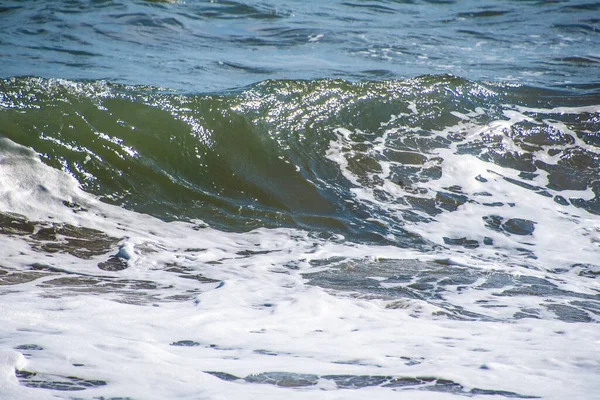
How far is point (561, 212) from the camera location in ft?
20.6

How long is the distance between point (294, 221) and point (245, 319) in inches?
89.7

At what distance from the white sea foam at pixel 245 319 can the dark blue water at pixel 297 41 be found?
152 inches

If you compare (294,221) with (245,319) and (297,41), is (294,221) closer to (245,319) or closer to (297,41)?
(245,319)

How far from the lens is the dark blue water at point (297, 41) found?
31.8 ft

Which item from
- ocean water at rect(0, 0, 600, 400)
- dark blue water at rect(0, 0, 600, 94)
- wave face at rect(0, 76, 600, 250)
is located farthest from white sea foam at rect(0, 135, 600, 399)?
dark blue water at rect(0, 0, 600, 94)

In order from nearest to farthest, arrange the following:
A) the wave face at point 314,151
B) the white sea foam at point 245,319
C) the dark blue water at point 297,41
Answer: the white sea foam at point 245,319, the wave face at point 314,151, the dark blue water at point 297,41

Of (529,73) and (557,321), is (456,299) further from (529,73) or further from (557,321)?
(529,73)

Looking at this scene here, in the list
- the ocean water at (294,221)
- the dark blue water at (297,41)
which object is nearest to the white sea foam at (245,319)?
the ocean water at (294,221)

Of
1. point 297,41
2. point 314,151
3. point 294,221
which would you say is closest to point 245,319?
point 294,221

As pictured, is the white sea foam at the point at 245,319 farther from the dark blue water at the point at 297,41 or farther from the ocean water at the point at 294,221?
the dark blue water at the point at 297,41

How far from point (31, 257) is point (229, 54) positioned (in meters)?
7.18

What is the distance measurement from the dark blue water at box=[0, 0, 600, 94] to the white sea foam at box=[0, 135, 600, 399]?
3.87 metres

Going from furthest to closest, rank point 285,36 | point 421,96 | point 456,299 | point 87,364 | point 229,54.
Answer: point 285,36, point 229,54, point 421,96, point 456,299, point 87,364

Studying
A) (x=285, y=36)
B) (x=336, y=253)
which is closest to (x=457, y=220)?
(x=336, y=253)
